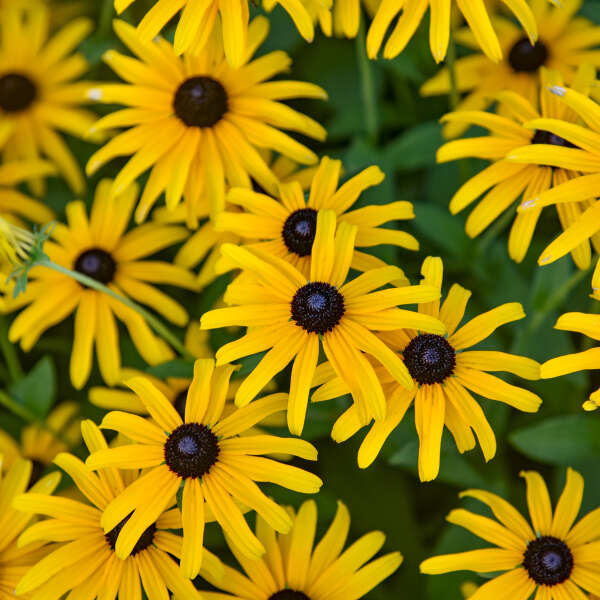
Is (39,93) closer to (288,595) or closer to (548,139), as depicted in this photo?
(548,139)

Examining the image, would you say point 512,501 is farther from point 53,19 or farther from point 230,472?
point 53,19

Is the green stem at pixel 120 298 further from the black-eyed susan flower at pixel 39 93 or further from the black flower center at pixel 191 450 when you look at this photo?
the black-eyed susan flower at pixel 39 93

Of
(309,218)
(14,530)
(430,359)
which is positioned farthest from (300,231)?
(14,530)

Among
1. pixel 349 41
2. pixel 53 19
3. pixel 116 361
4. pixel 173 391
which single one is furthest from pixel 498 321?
pixel 53 19

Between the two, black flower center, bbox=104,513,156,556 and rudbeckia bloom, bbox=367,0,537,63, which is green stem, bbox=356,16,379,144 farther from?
black flower center, bbox=104,513,156,556

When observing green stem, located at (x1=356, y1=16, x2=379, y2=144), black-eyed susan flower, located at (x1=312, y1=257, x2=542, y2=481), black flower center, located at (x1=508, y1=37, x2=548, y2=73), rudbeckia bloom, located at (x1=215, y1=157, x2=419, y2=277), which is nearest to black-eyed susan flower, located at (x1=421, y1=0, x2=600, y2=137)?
black flower center, located at (x1=508, y1=37, x2=548, y2=73)

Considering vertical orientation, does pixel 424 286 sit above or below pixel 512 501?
above
